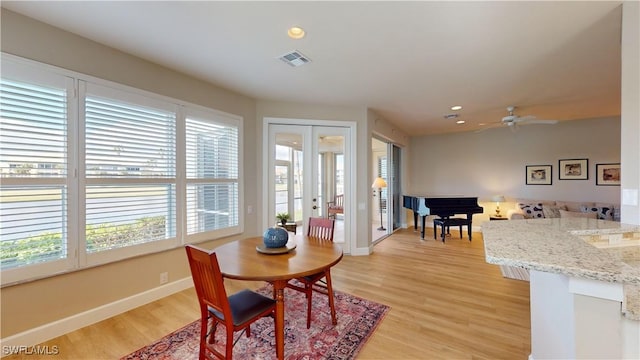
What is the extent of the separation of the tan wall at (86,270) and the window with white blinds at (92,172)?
4.0 inches

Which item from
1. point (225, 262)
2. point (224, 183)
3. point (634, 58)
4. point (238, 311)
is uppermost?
point (634, 58)

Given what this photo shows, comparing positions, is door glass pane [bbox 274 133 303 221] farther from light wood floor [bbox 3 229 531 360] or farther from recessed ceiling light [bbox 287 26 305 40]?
recessed ceiling light [bbox 287 26 305 40]

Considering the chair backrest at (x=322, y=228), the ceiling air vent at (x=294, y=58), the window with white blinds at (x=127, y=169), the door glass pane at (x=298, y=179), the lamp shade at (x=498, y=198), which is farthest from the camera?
the lamp shade at (x=498, y=198)

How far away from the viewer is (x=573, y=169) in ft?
19.5

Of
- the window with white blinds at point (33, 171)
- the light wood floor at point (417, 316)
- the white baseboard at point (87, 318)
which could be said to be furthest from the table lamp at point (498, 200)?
the window with white blinds at point (33, 171)

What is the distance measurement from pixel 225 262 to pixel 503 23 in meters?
3.02

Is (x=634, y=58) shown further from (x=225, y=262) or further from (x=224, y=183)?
(x=224, y=183)

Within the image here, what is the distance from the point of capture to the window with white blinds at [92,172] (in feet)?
6.77

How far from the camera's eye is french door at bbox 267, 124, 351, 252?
440 cm

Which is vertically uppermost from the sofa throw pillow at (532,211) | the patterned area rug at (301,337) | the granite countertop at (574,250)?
the granite countertop at (574,250)

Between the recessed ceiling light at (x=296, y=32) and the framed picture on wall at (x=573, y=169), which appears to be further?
the framed picture on wall at (x=573, y=169)

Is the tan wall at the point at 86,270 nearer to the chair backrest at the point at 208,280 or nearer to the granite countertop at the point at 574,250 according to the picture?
the chair backrest at the point at 208,280

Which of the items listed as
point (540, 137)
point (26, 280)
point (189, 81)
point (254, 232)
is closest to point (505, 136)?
point (540, 137)

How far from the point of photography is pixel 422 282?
3.46 metres
